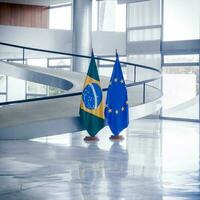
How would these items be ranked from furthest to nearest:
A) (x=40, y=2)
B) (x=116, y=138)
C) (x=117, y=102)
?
(x=40, y=2), (x=116, y=138), (x=117, y=102)

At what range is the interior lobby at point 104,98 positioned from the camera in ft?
21.0

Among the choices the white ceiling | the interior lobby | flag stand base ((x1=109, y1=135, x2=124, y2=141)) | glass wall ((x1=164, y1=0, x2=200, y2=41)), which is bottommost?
flag stand base ((x1=109, y1=135, x2=124, y2=141))

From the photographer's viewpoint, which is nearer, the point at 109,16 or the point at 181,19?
the point at 181,19

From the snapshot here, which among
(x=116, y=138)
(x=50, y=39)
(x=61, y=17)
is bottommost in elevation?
(x=116, y=138)

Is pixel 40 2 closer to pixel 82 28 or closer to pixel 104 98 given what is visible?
pixel 82 28

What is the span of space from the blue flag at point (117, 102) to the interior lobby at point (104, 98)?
271 mm

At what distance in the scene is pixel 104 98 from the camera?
11258 millimetres

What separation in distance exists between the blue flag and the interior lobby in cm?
27

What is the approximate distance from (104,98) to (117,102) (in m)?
1.01

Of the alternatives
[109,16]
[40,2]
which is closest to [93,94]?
[109,16]

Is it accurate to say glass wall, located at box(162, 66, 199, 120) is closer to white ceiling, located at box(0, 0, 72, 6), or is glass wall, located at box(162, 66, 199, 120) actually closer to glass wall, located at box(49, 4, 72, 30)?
glass wall, located at box(49, 4, 72, 30)

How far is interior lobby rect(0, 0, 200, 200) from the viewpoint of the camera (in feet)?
21.0

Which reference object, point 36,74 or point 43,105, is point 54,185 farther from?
point 36,74

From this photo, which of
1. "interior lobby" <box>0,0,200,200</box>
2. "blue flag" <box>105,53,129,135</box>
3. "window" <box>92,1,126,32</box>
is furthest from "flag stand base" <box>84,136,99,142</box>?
"window" <box>92,1,126,32</box>
